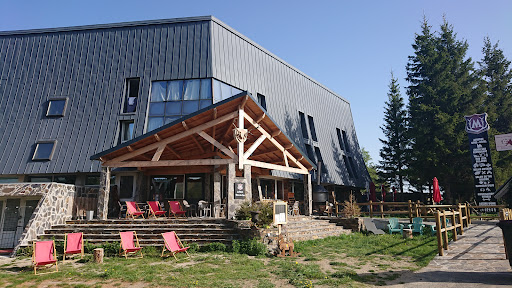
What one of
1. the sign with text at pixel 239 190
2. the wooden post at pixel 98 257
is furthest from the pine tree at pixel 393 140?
the wooden post at pixel 98 257

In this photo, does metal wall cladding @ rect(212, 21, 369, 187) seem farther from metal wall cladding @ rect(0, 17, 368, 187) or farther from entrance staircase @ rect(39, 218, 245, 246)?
entrance staircase @ rect(39, 218, 245, 246)

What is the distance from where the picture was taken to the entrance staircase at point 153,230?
1070 centimetres

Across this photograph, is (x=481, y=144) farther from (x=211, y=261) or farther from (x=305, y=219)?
(x=211, y=261)

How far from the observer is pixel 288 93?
24.3 meters

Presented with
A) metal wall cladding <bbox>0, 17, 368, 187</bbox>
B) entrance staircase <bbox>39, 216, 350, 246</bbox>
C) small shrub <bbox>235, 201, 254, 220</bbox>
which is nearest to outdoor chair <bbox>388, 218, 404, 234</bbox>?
entrance staircase <bbox>39, 216, 350, 246</bbox>

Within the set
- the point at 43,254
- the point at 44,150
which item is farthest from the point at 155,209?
the point at 44,150

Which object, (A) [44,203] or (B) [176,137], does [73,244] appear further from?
(B) [176,137]

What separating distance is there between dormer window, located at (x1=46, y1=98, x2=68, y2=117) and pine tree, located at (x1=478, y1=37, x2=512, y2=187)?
90.7 ft

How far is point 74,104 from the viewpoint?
1798 cm

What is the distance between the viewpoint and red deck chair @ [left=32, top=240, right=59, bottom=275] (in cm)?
775

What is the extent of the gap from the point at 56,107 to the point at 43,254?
12377 mm

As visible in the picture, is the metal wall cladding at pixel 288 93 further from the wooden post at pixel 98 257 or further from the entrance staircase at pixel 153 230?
the wooden post at pixel 98 257

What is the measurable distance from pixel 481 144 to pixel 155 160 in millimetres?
17480

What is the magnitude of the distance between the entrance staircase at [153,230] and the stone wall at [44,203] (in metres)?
0.33
